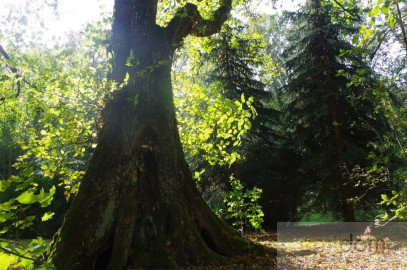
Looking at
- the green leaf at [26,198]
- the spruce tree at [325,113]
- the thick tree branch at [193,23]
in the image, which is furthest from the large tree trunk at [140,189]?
the spruce tree at [325,113]

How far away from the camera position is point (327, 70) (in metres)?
12.4

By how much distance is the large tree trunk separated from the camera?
3693 millimetres

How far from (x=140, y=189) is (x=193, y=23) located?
3044 millimetres

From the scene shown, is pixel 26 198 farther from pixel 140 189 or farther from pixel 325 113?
pixel 325 113

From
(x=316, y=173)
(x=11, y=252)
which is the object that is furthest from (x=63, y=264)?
(x=316, y=173)

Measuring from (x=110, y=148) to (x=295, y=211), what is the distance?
13111 mm

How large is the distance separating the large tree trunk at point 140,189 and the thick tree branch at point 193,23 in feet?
0.08

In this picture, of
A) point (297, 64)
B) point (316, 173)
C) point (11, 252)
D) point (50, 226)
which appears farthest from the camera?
point (50, 226)

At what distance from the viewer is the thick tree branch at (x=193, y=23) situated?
4.98 metres

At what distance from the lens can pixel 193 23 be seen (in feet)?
17.3

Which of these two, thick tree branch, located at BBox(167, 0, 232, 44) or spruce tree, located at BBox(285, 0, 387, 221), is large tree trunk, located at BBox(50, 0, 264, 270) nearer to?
thick tree branch, located at BBox(167, 0, 232, 44)

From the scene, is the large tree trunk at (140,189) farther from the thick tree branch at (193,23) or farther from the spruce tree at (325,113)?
the spruce tree at (325,113)

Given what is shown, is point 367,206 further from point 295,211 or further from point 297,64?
point 297,64

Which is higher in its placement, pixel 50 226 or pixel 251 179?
pixel 251 179
